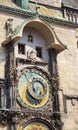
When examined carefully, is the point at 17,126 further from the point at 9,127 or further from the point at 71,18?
the point at 71,18

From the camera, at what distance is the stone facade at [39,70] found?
13742mm

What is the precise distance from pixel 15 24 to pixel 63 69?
310 cm

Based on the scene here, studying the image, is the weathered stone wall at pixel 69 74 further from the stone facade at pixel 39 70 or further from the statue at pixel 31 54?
the statue at pixel 31 54

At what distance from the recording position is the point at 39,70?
14891 mm

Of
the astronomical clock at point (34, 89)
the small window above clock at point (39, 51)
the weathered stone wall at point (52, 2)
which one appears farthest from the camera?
the weathered stone wall at point (52, 2)

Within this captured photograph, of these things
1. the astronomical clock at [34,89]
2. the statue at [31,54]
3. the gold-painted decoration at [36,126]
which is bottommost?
the gold-painted decoration at [36,126]

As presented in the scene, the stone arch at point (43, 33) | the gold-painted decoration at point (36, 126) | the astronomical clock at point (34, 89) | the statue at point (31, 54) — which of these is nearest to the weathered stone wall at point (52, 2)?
the stone arch at point (43, 33)

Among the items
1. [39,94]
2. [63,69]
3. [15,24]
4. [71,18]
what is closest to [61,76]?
[63,69]

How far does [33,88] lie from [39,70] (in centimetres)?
97

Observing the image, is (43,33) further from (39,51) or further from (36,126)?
(36,126)

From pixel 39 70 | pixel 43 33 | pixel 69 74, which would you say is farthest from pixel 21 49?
pixel 69 74

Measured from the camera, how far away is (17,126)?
13352 millimetres

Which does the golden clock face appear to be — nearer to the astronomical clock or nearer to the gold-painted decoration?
the astronomical clock

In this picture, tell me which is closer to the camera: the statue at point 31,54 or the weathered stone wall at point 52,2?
the statue at point 31,54
